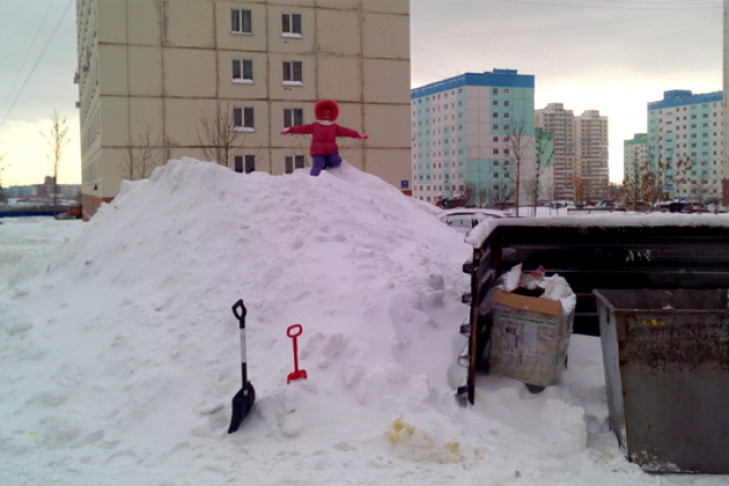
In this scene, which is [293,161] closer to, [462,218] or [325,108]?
[462,218]

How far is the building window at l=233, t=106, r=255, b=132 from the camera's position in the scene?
29875mm

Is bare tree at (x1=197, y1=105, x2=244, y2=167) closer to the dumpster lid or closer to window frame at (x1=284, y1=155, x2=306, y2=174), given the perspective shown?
window frame at (x1=284, y1=155, x2=306, y2=174)

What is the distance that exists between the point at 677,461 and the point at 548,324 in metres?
1.35

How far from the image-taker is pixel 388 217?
8797 mm

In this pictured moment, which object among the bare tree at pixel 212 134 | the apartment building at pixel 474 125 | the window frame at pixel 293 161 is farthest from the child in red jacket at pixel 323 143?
the apartment building at pixel 474 125

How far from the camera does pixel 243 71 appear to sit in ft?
98.5

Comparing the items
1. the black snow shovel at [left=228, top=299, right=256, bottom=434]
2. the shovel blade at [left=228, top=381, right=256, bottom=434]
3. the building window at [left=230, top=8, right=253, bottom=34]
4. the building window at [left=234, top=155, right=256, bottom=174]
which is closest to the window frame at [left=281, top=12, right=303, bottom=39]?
the building window at [left=230, top=8, right=253, bottom=34]

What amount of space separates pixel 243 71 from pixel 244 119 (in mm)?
2488

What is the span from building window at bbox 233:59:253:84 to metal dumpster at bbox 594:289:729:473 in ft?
94.1

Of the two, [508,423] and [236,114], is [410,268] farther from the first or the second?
[236,114]

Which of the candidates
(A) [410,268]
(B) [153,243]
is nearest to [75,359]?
(B) [153,243]

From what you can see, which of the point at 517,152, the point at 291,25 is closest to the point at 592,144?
the point at 291,25

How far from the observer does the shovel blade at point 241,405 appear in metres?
4.20

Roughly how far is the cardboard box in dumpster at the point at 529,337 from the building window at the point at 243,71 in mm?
27496
